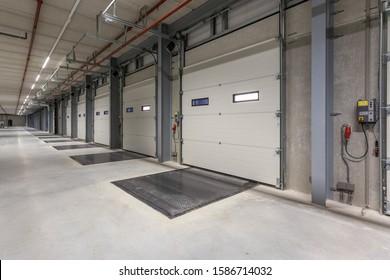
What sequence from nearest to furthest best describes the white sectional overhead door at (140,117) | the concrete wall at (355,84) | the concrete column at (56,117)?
the concrete wall at (355,84) < the white sectional overhead door at (140,117) < the concrete column at (56,117)

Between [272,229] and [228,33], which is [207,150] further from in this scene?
[272,229]

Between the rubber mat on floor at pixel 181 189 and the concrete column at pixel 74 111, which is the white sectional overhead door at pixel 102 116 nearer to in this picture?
the concrete column at pixel 74 111

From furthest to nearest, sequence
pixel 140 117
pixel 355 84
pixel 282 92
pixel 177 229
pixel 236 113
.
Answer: pixel 140 117 < pixel 236 113 < pixel 282 92 < pixel 355 84 < pixel 177 229

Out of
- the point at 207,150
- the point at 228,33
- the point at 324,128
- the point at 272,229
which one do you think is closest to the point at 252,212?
the point at 272,229

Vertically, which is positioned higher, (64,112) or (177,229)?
(64,112)

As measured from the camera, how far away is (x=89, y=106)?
498 inches

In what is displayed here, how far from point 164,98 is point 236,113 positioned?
8.61 feet

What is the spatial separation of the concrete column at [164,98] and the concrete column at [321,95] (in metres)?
4.22

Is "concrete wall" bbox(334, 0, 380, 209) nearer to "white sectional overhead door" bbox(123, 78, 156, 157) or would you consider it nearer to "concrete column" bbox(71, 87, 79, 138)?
"white sectional overhead door" bbox(123, 78, 156, 157)

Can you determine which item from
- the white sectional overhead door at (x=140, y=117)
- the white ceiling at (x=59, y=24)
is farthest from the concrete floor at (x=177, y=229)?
the white ceiling at (x=59, y=24)

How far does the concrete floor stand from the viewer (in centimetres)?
205

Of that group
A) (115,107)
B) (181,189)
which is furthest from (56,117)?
(181,189)

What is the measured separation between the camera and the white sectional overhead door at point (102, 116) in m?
10.7

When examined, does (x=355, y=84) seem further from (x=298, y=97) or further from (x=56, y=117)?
(x=56, y=117)
